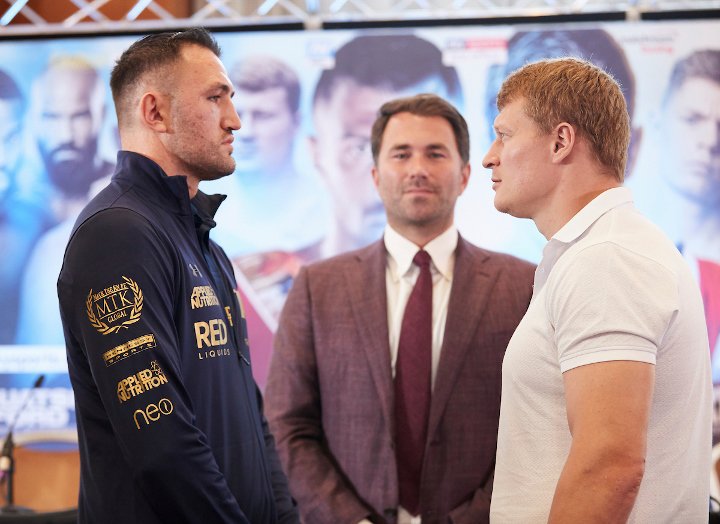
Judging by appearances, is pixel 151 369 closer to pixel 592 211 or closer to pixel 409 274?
pixel 592 211

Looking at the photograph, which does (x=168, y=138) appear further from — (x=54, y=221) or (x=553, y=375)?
(x=54, y=221)

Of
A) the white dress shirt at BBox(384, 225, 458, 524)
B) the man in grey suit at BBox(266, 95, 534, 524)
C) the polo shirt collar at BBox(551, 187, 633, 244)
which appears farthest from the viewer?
the white dress shirt at BBox(384, 225, 458, 524)

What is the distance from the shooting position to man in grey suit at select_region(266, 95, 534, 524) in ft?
7.48

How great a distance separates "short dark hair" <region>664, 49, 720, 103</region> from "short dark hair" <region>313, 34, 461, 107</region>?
2.89ft

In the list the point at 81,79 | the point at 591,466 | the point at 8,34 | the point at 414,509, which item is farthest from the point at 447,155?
the point at 8,34

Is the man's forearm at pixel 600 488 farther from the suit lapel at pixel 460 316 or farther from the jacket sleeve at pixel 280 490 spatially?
the suit lapel at pixel 460 316

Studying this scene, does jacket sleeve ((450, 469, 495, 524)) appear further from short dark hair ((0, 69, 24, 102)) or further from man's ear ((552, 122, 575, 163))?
short dark hair ((0, 69, 24, 102))

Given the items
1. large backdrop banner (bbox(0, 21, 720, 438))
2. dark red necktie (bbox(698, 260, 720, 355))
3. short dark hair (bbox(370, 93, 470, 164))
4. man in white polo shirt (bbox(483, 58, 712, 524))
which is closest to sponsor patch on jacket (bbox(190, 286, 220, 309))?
man in white polo shirt (bbox(483, 58, 712, 524))

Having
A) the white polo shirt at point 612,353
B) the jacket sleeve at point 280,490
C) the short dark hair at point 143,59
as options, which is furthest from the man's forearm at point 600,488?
the short dark hair at point 143,59

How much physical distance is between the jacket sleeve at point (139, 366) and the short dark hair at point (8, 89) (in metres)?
2.32

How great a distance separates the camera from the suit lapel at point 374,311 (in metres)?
2.34

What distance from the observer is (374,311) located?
245 centimetres

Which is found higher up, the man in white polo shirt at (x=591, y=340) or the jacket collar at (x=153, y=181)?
the jacket collar at (x=153, y=181)

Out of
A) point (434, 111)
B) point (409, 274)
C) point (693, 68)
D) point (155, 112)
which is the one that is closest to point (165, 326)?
point (155, 112)
